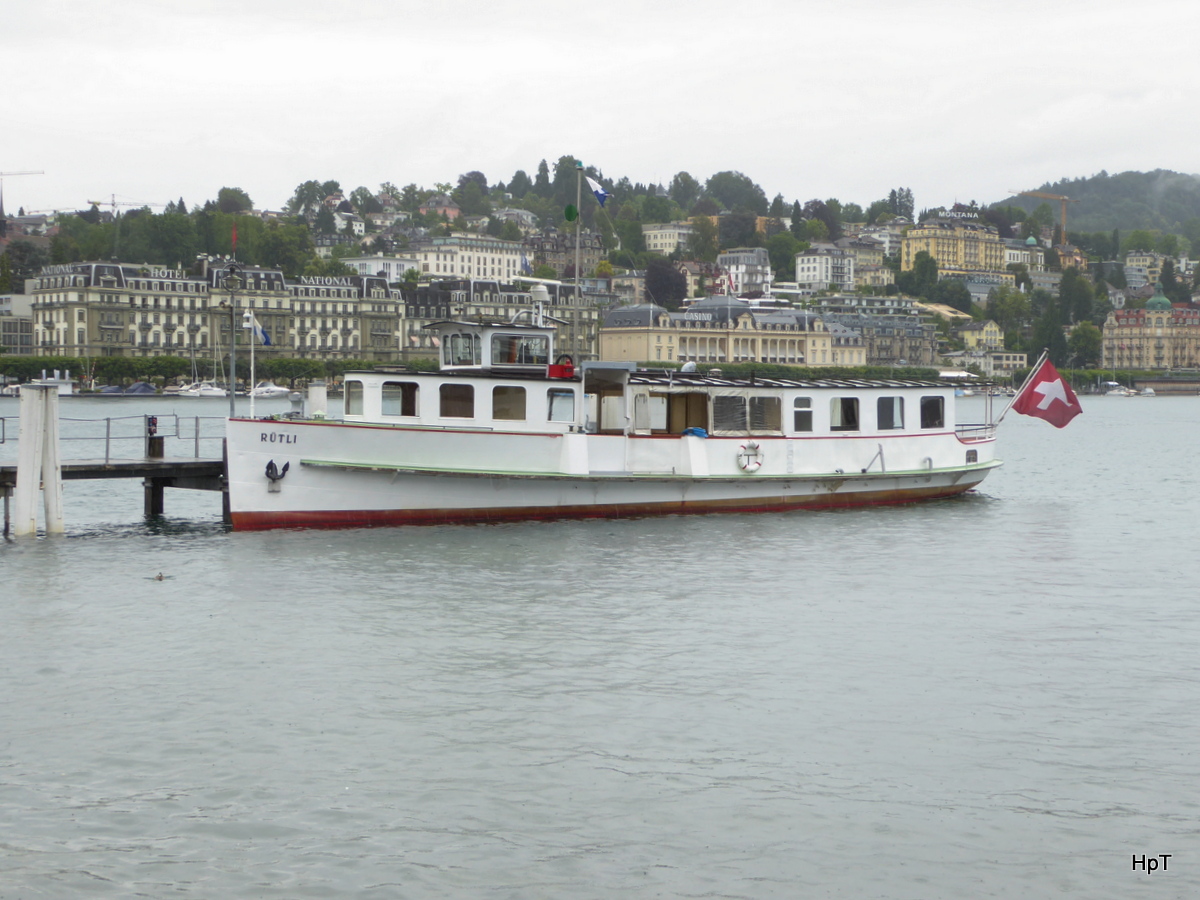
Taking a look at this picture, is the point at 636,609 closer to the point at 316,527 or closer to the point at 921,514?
the point at 316,527

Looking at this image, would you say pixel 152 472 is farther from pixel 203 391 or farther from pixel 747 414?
pixel 203 391

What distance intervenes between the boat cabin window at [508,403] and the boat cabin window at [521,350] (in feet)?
4.83

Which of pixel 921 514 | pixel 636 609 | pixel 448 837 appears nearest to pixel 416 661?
pixel 636 609

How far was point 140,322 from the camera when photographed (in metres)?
196

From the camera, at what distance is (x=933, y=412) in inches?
1495

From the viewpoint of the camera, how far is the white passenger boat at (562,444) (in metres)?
30.7

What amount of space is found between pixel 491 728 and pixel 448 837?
3.41 meters

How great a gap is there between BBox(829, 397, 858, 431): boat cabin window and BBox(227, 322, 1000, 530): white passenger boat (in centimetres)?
4

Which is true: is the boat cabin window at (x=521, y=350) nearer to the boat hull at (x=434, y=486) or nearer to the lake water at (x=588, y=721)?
the boat hull at (x=434, y=486)

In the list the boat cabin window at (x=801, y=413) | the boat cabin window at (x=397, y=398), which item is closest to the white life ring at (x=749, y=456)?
the boat cabin window at (x=801, y=413)

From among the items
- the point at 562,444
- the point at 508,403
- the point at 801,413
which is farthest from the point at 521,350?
the point at 801,413

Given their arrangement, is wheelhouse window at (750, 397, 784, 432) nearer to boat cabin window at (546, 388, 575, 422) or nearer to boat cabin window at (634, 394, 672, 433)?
boat cabin window at (634, 394, 672, 433)

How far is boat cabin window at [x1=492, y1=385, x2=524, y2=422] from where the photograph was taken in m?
32.1

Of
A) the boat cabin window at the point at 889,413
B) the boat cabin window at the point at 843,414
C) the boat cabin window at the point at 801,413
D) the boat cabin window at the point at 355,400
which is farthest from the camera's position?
the boat cabin window at the point at 889,413
